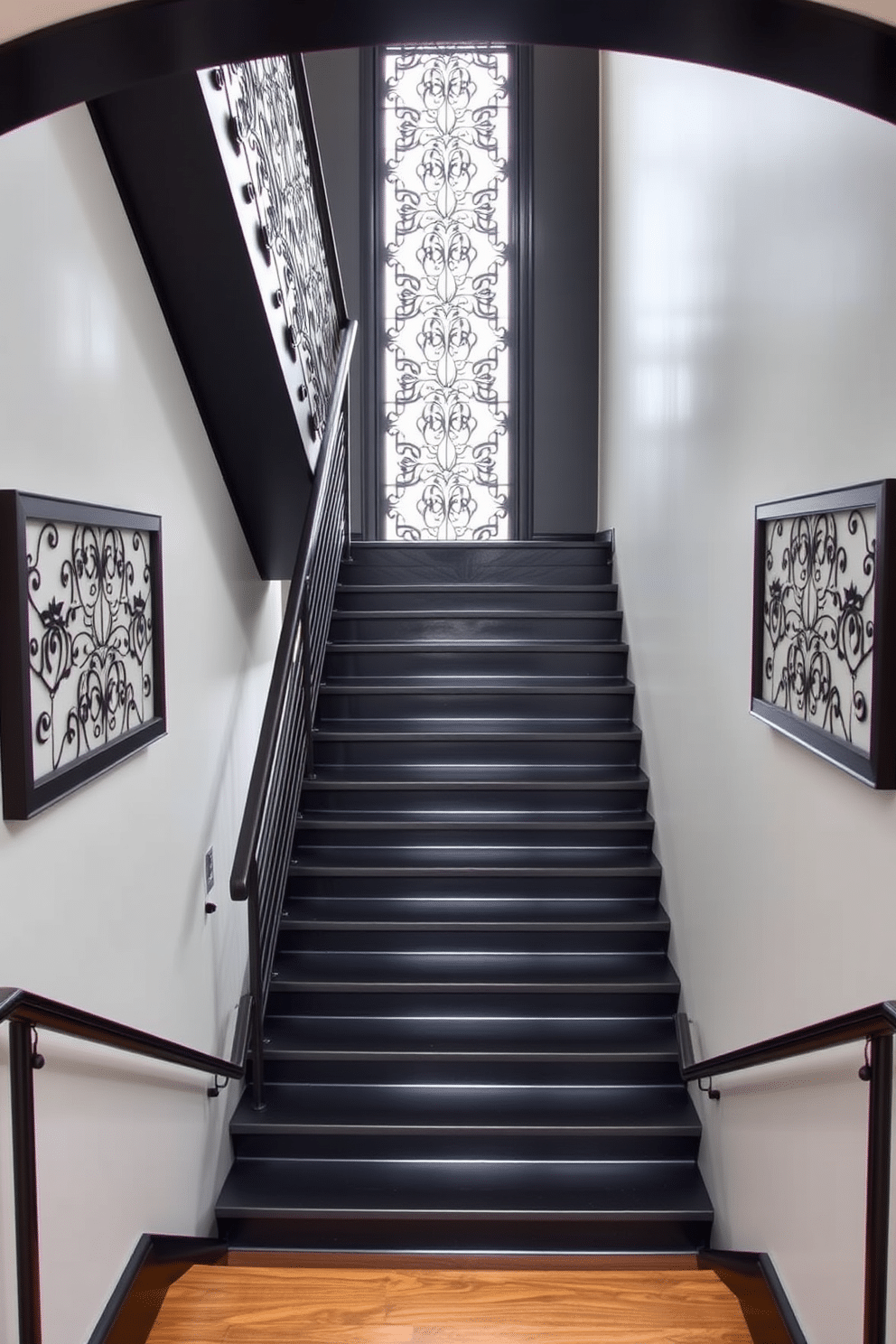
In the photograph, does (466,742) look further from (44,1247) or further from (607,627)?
(44,1247)

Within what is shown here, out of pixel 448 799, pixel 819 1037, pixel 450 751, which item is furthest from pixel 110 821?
pixel 450 751

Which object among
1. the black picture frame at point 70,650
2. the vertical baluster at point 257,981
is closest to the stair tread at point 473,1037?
the vertical baluster at point 257,981

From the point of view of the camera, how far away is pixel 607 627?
5328 mm

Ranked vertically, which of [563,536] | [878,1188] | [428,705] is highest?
A: [563,536]

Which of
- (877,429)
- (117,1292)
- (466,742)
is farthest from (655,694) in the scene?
(117,1292)

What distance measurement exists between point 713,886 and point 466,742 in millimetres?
1582

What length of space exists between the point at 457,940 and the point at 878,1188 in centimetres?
239

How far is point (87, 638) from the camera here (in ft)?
7.59

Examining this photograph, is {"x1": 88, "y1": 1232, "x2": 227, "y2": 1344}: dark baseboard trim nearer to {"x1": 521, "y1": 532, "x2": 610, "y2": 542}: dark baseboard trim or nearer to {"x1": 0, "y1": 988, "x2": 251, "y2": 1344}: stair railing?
{"x1": 0, "y1": 988, "x2": 251, "y2": 1344}: stair railing

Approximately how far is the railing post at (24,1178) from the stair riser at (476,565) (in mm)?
4064

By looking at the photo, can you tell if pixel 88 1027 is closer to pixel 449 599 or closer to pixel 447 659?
pixel 447 659

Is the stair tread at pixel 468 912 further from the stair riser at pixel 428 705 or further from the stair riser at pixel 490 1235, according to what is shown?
the stair riser at pixel 490 1235

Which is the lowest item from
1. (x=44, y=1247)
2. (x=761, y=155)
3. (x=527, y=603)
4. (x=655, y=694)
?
(x=44, y=1247)

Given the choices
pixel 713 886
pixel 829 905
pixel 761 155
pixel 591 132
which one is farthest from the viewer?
pixel 591 132
